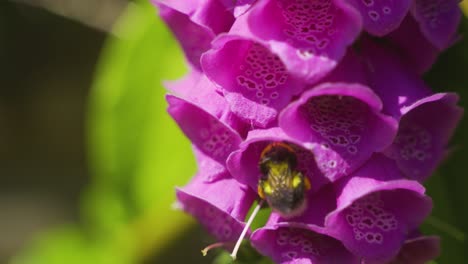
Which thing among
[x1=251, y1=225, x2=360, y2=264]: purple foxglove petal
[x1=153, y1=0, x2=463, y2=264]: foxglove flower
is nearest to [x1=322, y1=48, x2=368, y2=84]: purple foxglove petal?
[x1=153, y1=0, x2=463, y2=264]: foxglove flower

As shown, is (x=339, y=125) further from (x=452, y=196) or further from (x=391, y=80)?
(x=452, y=196)

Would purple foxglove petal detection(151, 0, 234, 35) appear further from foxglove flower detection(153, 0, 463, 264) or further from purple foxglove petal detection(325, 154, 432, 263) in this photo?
purple foxglove petal detection(325, 154, 432, 263)

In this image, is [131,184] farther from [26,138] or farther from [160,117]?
[26,138]

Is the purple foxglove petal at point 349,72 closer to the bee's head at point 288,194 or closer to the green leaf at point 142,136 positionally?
the bee's head at point 288,194

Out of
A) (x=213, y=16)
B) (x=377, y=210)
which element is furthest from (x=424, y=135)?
(x=213, y=16)

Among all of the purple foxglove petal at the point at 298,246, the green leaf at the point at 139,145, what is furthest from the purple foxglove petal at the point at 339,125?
the green leaf at the point at 139,145
